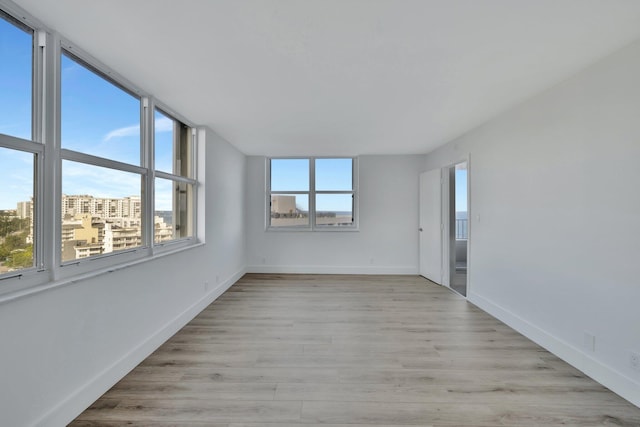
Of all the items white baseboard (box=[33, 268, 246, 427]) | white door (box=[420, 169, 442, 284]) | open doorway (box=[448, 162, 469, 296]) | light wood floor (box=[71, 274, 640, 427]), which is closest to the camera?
white baseboard (box=[33, 268, 246, 427])

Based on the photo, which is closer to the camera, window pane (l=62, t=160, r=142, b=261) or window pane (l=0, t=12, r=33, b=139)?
window pane (l=0, t=12, r=33, b=139)

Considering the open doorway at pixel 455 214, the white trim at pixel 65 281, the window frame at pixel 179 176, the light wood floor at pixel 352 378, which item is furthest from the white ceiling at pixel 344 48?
the light wood floor at pixel 352 378

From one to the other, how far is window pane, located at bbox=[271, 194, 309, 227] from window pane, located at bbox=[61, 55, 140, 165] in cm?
350

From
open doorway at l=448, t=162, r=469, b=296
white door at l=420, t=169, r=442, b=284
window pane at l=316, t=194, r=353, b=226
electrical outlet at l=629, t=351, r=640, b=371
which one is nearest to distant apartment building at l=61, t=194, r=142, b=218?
window pane at l=316, t=194, r=353, b=226

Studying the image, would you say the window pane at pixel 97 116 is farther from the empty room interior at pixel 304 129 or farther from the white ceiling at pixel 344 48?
the white ceiling at pixel 344 48

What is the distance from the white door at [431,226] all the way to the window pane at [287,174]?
2.43 metres

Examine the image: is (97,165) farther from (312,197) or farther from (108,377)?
(312,197)

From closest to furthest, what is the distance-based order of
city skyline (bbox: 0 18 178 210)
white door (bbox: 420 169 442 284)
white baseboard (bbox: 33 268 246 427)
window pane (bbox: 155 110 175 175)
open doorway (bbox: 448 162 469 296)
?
city skyline (bbox: 0 18 178 210) → white baseboard (bbox: 33 268 246 427) → window pane (bbox: 155 110 175 175) → open doorway (bbox: 448 162 469 296) → white door (bbox: 420 169 442 284)

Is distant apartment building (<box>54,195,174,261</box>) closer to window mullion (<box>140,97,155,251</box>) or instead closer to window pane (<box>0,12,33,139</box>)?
window mullion (<box>140,97,155,251</box>)

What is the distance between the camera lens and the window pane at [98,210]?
192cm

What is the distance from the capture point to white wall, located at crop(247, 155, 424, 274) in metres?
5.77

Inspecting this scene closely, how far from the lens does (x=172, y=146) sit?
130 inches

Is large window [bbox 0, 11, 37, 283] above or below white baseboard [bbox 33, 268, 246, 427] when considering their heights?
above

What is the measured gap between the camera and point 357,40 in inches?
73.6
